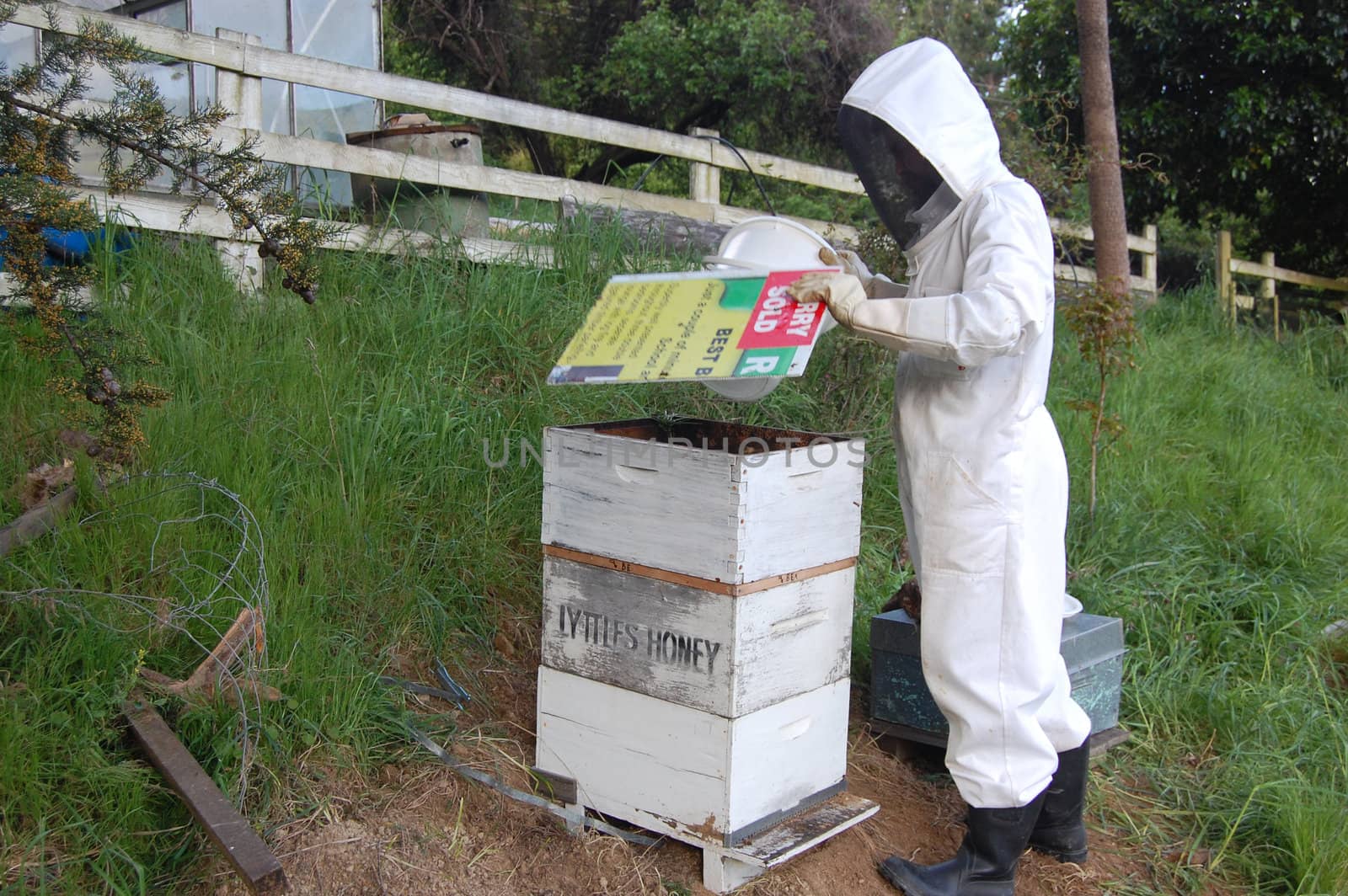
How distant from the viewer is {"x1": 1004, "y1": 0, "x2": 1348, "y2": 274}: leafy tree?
8.48 meters

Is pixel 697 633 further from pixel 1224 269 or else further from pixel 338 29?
pixel 1224 269

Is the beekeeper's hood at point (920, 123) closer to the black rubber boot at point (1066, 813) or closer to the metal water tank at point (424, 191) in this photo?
the black rubber boot at point (1066, 813)

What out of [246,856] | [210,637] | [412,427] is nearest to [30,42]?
[412,427]

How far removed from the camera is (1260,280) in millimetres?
10836

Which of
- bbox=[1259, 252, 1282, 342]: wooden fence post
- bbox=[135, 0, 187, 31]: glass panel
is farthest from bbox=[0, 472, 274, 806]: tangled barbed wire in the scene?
bbox=[1259, 252, 1282, 342]: wooden fence post

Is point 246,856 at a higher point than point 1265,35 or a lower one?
lower

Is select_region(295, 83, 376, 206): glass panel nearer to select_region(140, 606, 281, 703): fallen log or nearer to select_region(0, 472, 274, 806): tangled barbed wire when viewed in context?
select_region(0, 472, 274, 806): tangled barbed wire

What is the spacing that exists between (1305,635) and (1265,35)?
6.32 meters

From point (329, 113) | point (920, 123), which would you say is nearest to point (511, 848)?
point (920, 123)

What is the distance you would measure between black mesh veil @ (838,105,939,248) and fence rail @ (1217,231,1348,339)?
692cm

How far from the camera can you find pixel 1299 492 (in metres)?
5.30

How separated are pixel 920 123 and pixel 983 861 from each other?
5.83 ft

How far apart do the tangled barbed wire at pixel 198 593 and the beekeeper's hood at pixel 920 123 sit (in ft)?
5.98

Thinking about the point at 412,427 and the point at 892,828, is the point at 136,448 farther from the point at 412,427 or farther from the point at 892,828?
the point at 892,828
